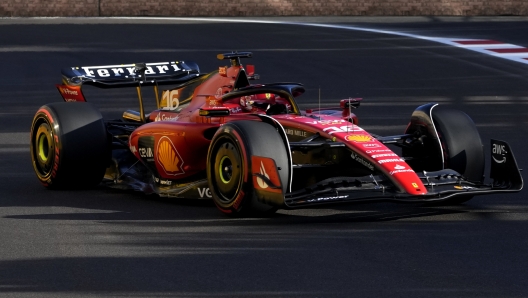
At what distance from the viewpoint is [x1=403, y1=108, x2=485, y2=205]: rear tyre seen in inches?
309

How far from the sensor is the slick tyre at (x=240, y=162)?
718 centimetres

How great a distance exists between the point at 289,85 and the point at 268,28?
62.4 ft

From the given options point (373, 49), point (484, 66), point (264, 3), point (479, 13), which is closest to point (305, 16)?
point (264, 3)

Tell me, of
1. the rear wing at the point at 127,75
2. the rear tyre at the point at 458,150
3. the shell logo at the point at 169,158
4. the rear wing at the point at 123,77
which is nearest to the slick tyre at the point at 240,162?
the shell logo at the point at 169,158

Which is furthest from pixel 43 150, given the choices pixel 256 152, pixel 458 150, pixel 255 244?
pixel 458 150

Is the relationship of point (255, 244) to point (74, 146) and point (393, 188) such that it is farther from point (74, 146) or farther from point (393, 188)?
point (74, 146)

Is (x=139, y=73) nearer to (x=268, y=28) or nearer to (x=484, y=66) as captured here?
(x=484, y=66)

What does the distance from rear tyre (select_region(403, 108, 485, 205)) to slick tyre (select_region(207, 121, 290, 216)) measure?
136 cm

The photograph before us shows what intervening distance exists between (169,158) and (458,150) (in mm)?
2221

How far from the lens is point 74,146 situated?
8.62 m

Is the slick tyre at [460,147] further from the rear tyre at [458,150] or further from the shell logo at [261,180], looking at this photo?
the shell logo at [261,180]

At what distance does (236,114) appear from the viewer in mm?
8172

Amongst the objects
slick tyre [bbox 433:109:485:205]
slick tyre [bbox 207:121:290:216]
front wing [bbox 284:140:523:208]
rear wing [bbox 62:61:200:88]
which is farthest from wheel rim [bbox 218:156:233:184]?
rear wing [bbox 62:61:200:88]

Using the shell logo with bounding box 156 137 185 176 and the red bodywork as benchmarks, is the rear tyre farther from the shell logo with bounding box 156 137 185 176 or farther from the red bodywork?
the shell logo with bounding box 156 137 185 176
